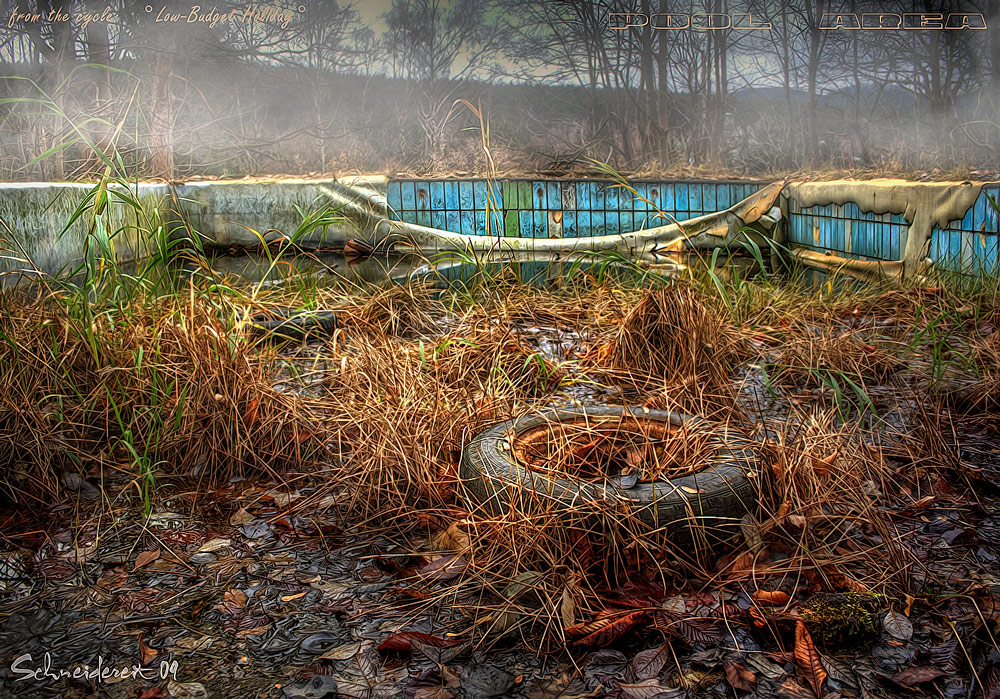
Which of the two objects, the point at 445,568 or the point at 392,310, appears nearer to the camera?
the point at 445,568

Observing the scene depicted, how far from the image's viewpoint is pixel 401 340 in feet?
9.96

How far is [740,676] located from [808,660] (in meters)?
0.14

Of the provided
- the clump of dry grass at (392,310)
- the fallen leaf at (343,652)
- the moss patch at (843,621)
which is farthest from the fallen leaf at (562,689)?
the clump of dry grass at (392,310)

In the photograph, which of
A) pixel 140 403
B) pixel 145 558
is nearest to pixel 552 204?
pixel 140 403

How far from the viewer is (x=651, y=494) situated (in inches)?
62.7

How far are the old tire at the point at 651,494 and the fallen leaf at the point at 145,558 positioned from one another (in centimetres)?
79

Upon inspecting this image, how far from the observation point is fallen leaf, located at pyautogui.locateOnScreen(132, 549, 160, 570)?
166 centimetres

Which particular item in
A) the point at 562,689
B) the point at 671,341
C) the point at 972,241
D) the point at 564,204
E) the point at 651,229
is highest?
the point at 564,204

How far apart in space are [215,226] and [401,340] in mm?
2994

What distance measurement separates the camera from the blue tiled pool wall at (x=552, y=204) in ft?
18.0

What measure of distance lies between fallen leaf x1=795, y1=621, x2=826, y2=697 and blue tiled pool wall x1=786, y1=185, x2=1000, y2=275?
8.14ft

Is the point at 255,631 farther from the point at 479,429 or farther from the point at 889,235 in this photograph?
the point at 889,235

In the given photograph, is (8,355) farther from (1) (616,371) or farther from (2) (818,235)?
(2) (818,235)

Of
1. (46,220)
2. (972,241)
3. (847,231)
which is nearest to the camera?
(46,220)
